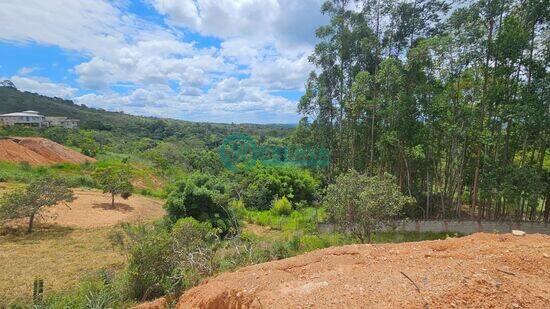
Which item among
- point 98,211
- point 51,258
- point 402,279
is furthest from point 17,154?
point 402,279

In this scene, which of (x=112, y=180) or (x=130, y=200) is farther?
(x=130, y=200)

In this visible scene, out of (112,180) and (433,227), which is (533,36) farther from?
(112,180)

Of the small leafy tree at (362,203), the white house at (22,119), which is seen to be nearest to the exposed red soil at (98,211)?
the small leafy tree at (362,203)

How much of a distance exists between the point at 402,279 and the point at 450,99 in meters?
9.62

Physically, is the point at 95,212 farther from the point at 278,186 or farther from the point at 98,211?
the point at 278,186

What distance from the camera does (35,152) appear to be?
33.4 metres

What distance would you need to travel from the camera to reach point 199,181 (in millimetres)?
14453

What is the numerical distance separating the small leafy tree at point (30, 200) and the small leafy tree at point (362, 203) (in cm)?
1026

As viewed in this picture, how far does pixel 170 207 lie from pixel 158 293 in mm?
7070

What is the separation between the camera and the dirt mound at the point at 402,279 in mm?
3666

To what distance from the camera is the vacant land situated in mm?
8637

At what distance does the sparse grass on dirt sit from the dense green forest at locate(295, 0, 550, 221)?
10.2 m

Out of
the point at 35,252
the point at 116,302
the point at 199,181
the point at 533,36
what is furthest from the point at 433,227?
the point at 35,252

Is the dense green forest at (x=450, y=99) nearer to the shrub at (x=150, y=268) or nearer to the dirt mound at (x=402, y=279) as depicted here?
the dirt mound at (x=402, y=279)
